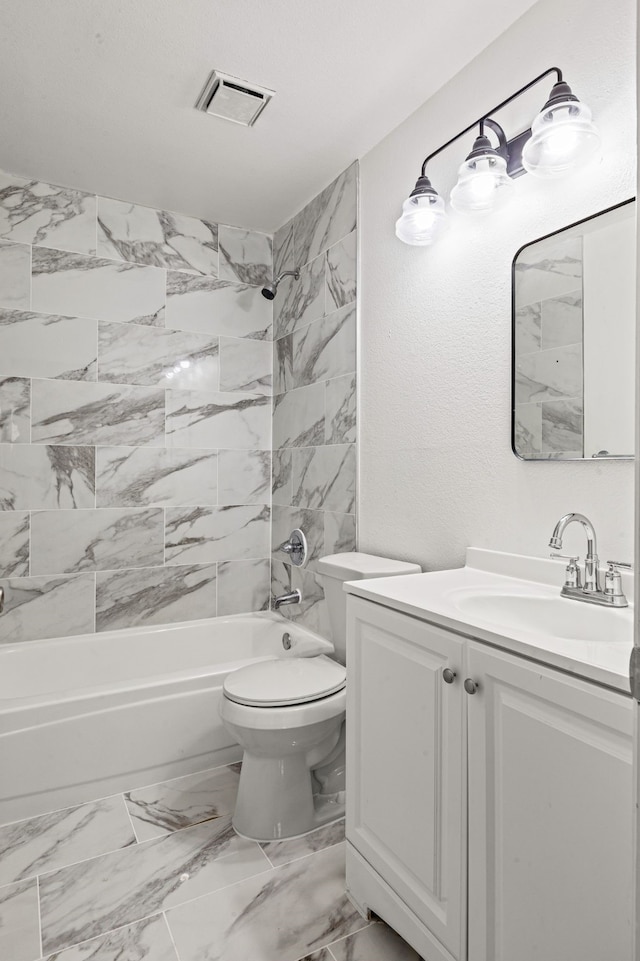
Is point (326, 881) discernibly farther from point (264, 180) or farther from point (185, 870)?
point (264, 180)

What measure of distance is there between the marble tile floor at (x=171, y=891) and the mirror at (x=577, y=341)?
4.34ft

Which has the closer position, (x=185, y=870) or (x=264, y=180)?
(x=185, y=870)

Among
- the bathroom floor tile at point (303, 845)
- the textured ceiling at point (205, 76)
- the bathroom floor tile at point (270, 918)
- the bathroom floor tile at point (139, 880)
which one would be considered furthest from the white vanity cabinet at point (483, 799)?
the textured ceiling at point (205, 76)

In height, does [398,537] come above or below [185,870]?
above

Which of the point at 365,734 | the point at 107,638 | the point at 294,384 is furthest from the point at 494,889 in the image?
the point at 294,384

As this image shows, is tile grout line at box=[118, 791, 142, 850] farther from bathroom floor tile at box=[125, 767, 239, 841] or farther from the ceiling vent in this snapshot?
the ceiling vent

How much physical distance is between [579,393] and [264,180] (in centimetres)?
183

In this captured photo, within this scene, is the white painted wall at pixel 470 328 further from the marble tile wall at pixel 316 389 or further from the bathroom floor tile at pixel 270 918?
the bathroom floor tile at pixel 270 918

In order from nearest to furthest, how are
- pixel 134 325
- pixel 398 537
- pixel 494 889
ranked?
1. pixel 494 889
2. pixel 398 537
3. pixel 134 325

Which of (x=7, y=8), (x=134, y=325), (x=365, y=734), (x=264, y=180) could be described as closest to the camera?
(x=365, y=734)

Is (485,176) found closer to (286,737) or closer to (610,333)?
(610,333)

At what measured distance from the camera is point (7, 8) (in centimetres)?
159

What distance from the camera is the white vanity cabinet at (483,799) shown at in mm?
841

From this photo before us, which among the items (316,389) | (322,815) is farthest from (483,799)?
(316,389)
